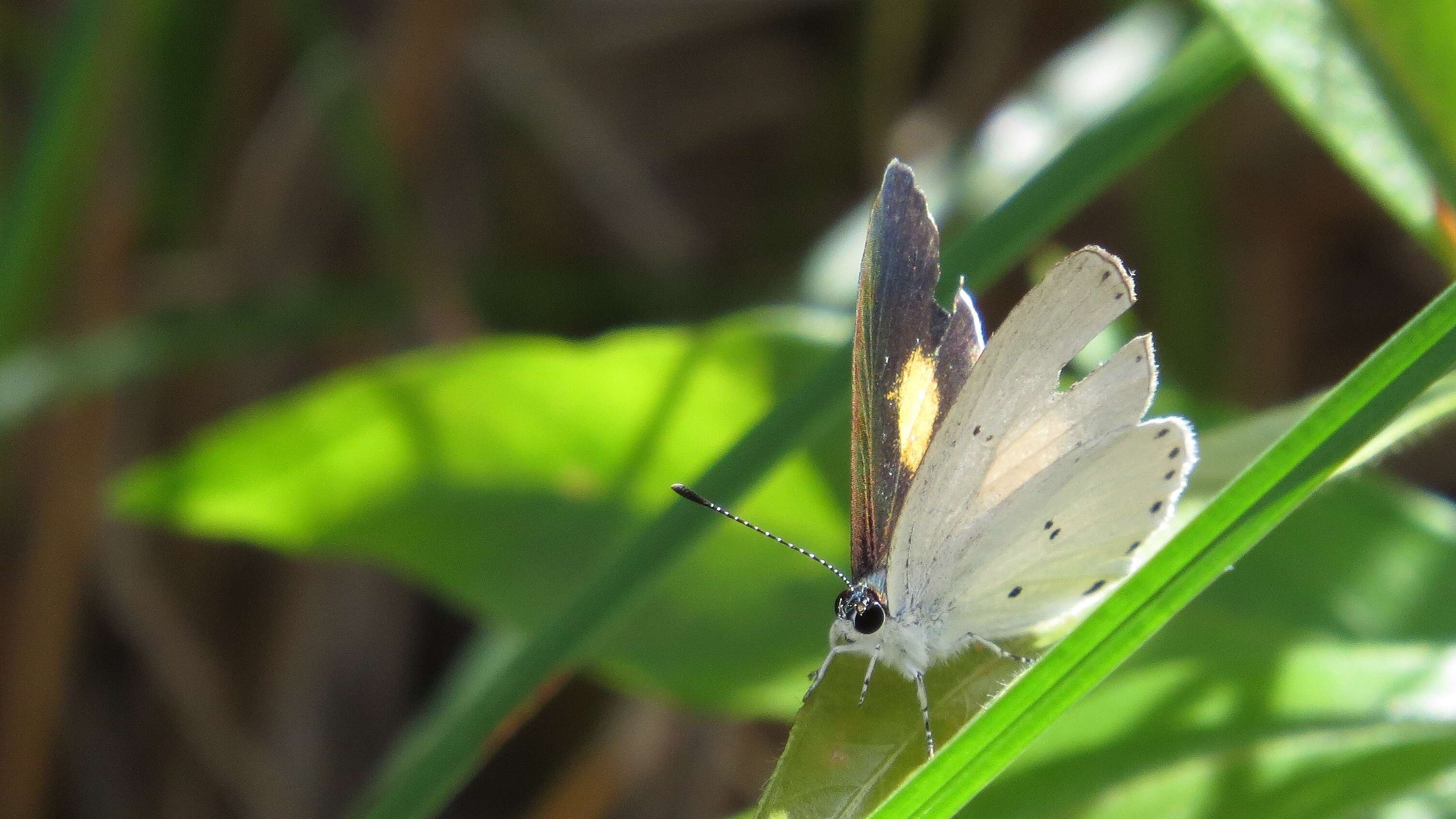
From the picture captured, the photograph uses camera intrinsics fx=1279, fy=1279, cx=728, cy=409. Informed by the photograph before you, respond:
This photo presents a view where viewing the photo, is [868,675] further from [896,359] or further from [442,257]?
[442,257]

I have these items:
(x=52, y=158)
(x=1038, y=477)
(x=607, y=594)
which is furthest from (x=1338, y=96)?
(x=52, y=158)

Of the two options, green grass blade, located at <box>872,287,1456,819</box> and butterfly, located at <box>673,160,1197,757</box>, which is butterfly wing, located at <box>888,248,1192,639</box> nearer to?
butterfly, located at <box>673,160,1197,757</box>

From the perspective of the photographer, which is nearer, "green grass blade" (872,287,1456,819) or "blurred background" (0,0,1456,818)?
"green grass blade" (872,287,1456,819)

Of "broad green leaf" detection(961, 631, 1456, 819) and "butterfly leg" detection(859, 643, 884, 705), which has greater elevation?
"butterfly leg" detection(859, 643, 884, 705)

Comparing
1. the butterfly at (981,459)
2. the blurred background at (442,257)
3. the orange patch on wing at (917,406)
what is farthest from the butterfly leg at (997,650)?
the blurred background at (442,257)

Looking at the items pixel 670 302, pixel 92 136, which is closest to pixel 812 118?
pixel 670 302

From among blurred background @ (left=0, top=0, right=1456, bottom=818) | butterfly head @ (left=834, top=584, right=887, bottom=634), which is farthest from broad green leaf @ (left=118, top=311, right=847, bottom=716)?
blurred background @ (left=0, top=0, right=1456, bottom=818)
